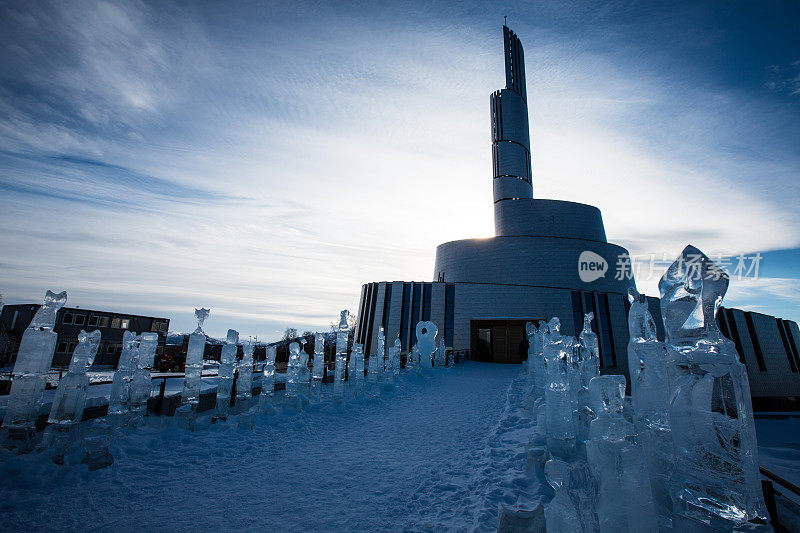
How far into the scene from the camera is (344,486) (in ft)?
13.0

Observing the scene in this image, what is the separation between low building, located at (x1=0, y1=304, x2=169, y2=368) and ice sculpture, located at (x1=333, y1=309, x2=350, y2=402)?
2445cm

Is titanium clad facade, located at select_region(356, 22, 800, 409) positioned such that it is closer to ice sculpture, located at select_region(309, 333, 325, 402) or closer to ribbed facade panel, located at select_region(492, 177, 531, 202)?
ribbed facade panel, located at select_region(492, 177, 531, 202)

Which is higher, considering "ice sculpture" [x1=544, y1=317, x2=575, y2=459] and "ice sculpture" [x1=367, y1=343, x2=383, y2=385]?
"ice sculpture" [x1=544, y1=317, x2=575, y2=459]

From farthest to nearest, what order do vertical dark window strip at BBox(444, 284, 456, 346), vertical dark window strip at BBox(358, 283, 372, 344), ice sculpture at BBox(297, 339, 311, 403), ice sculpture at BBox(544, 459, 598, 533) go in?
vertical dark window strip at BBox(358, 283, 372, 344) → vertical dark window strip at BBox(444, 284, 456, 346) → ice sculpture at BBox(297, 339, 311, 403) → ice sculpture at BBox(544, 459, 598, 533)

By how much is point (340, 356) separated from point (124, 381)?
14.7 ft

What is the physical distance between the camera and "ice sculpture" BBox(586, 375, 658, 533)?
1.88m

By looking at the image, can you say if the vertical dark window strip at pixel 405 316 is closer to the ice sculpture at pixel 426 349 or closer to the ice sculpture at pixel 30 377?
the ice sculpture at pixel 426 349

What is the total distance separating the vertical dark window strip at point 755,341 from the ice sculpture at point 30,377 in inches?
1877

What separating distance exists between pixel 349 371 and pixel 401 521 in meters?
7.29

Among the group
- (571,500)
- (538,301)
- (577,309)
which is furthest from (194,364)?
(577,309)

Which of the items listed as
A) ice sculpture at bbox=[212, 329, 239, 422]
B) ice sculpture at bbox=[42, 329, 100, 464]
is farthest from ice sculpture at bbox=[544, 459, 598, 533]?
ice sculpture at bbox=[212, 329, 239, 422]

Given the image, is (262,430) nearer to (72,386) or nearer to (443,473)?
(72,386)

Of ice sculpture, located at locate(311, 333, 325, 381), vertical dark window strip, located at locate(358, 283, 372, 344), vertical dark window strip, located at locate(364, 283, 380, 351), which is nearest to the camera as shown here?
ice sculpture, located at locate(311, 333, 325, 381)

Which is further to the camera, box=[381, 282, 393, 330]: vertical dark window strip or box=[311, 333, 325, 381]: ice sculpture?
box=[381, 282, 393, 330]: vertical dark window strip
